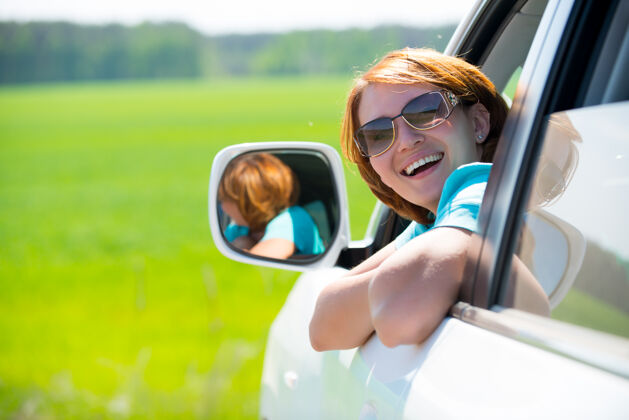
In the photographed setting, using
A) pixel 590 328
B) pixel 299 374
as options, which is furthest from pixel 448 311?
pixel 299 374

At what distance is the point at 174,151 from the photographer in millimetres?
52188

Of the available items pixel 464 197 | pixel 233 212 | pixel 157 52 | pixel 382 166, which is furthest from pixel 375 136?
pixel 157 52

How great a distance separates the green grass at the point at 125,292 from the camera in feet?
23.1

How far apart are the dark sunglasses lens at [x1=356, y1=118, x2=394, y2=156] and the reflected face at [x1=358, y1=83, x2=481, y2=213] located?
1 centimetres

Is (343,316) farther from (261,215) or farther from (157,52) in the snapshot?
(157,52)

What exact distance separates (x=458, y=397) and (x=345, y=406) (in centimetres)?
55

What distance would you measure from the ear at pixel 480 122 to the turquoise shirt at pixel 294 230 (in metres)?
0.76

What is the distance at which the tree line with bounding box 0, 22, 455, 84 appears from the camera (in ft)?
371

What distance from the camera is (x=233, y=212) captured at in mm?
2469

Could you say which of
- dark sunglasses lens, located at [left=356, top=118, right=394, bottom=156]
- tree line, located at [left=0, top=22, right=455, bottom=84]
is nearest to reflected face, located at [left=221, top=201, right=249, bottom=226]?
dark sunglasses lens, located at [left=356, top=118, right=394, bottom=156]

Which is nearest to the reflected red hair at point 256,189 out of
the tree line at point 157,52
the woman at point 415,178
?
the woman at point 415,178

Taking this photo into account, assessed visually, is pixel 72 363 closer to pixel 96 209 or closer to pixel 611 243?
pixel 611 243

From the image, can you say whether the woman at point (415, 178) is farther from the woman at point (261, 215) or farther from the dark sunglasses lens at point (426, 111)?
the woman at point (261, 215)

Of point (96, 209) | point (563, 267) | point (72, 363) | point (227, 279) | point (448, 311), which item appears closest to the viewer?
point (563, 267)
